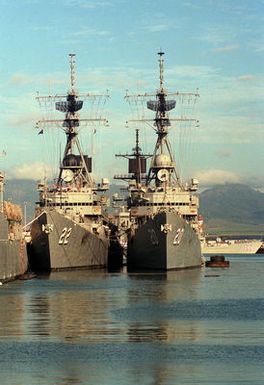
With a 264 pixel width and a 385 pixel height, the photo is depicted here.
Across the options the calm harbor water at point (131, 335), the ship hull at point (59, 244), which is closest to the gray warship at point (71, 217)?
the ship hull at point (59, 244)

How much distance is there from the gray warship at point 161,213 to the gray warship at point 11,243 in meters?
12.6

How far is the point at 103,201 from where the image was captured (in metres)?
131

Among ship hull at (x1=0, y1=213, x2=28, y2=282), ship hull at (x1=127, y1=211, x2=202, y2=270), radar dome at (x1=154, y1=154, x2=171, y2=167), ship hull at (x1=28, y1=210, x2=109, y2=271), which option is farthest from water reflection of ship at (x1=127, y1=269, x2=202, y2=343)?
radar dome at (x1=154, y1=154, x2=171, y2=167)

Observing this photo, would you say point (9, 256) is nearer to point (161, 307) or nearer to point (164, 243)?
point (164, 243)

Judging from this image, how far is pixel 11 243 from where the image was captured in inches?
3772

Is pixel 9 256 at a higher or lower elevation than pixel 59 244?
lower

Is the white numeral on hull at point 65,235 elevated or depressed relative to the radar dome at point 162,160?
depressed

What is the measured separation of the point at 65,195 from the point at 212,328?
2851 inches

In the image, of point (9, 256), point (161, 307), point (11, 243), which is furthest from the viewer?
point (11, 243)

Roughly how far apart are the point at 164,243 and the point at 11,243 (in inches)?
735

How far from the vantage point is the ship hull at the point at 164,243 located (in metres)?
108

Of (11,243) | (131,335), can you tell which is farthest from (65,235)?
(131,335)

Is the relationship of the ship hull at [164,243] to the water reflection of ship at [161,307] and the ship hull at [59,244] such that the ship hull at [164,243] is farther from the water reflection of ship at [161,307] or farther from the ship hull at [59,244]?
the ship hull at [59,244]

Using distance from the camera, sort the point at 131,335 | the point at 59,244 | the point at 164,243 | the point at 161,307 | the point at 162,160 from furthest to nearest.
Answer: the point at 162,160 < the point at 59,244 < the point at 164,243 < the point at 161,307 < the point at 131,335
